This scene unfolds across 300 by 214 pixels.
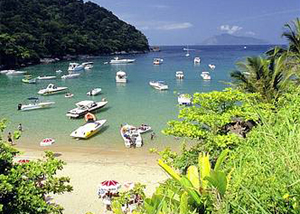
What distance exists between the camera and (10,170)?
19.9 feet

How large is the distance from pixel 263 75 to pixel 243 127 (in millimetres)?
3080

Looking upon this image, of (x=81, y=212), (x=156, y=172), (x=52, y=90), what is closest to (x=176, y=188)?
(x=81, y=212)

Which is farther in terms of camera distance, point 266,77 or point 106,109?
point 106,109

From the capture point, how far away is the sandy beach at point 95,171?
12719 mm

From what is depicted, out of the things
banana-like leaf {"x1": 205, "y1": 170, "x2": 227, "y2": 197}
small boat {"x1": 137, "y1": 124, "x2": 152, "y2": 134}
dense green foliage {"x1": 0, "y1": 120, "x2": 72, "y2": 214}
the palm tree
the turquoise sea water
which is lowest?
the turquoise sea water

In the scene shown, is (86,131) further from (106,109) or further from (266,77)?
(266,77)

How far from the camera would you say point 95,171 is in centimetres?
1634

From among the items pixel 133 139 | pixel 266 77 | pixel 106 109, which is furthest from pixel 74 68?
pixel 266 77

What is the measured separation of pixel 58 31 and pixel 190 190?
330 ft

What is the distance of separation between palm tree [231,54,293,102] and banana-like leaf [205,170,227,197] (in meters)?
12.0

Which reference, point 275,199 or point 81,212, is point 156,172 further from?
point 275,199

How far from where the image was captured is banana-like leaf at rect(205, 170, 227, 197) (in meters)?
2.48

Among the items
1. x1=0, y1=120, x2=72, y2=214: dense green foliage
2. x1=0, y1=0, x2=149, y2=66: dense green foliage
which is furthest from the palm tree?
x1=0, y1=0, x2=149, y2=66: dense green foliage

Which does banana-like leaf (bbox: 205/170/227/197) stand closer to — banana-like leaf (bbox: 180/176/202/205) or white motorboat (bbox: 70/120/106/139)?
banana-like leaf (bbox: 180/176/202/205)
